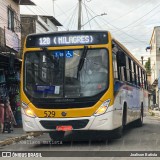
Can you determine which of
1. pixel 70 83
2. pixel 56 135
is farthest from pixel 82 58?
pixel 56 135

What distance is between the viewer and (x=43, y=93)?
11.8 meters

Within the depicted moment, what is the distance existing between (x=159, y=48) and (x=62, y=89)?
46.4 metres

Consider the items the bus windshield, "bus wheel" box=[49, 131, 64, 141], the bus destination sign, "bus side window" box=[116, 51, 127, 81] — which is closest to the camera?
the bus windshield

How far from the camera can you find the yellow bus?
11.5 m

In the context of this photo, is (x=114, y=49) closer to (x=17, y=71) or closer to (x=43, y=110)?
(x=43, y=110)

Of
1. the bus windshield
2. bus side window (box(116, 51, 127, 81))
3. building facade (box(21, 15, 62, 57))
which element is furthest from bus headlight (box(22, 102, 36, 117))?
building facade (box(21, 15, 62, 57))

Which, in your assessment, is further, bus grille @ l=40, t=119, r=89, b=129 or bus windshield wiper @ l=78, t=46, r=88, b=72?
bus windshield wiper @ l=78, t=46, r=88, b=72

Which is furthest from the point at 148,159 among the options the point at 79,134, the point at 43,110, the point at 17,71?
the point at 17,71

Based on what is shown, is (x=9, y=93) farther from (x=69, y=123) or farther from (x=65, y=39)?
(x=69, y=123)

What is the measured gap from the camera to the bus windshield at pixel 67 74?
11633mm

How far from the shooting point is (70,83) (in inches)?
460

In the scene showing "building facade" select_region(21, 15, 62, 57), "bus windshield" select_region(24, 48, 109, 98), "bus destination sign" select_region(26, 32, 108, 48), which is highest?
"building facade" select_region(21, 15, 62, 57)

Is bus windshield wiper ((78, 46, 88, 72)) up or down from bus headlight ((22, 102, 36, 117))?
up

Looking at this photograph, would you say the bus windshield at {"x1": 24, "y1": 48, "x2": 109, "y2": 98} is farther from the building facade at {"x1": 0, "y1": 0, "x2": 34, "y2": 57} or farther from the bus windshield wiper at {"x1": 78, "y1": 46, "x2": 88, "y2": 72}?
the building facade at {"x1": 0, "y1": 0, "x2": 34, "y2": 57}
